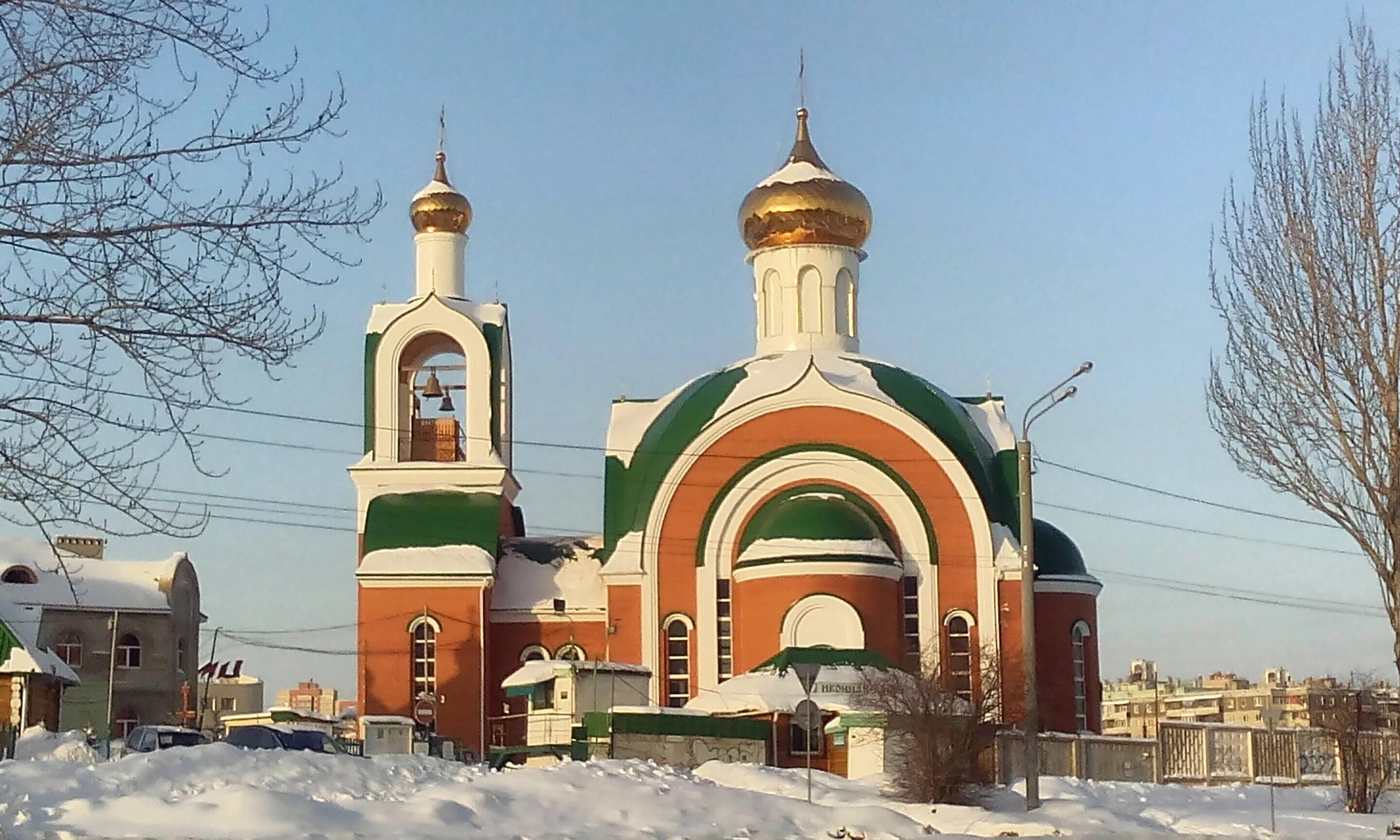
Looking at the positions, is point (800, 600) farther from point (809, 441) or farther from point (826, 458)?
point (809, 441)

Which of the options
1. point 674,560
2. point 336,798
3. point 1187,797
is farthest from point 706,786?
point 674,560

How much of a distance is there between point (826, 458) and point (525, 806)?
57.0 ft

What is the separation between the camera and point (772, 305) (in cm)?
3397

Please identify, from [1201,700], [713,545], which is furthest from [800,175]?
[1201,700]

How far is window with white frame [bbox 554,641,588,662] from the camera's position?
30016mm

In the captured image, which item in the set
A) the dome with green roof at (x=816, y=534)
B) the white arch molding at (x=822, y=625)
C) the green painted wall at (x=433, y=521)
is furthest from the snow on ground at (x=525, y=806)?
the green painted wall at (x=433, y=521)

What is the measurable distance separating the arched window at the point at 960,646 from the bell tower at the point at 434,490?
A: 761cm

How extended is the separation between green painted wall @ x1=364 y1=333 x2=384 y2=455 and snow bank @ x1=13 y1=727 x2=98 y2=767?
943cm

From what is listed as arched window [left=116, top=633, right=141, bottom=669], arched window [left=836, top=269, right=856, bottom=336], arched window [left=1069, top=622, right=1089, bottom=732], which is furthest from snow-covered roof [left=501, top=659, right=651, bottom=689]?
arched window [left=116, top=633, right=141, bottom=669]

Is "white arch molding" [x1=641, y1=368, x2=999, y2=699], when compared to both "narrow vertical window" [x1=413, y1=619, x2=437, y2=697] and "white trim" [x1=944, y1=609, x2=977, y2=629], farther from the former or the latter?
"narrow vertical window" [x1=413, y1=619, x2=437, y2=697]

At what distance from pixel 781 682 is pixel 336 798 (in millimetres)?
13030

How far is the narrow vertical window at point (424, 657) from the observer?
29.8m

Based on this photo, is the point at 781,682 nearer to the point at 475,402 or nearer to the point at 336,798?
the point at 475,402

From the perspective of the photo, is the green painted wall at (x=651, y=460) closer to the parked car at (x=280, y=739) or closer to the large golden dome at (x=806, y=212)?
the large golden dome at (x=806, y=212)
